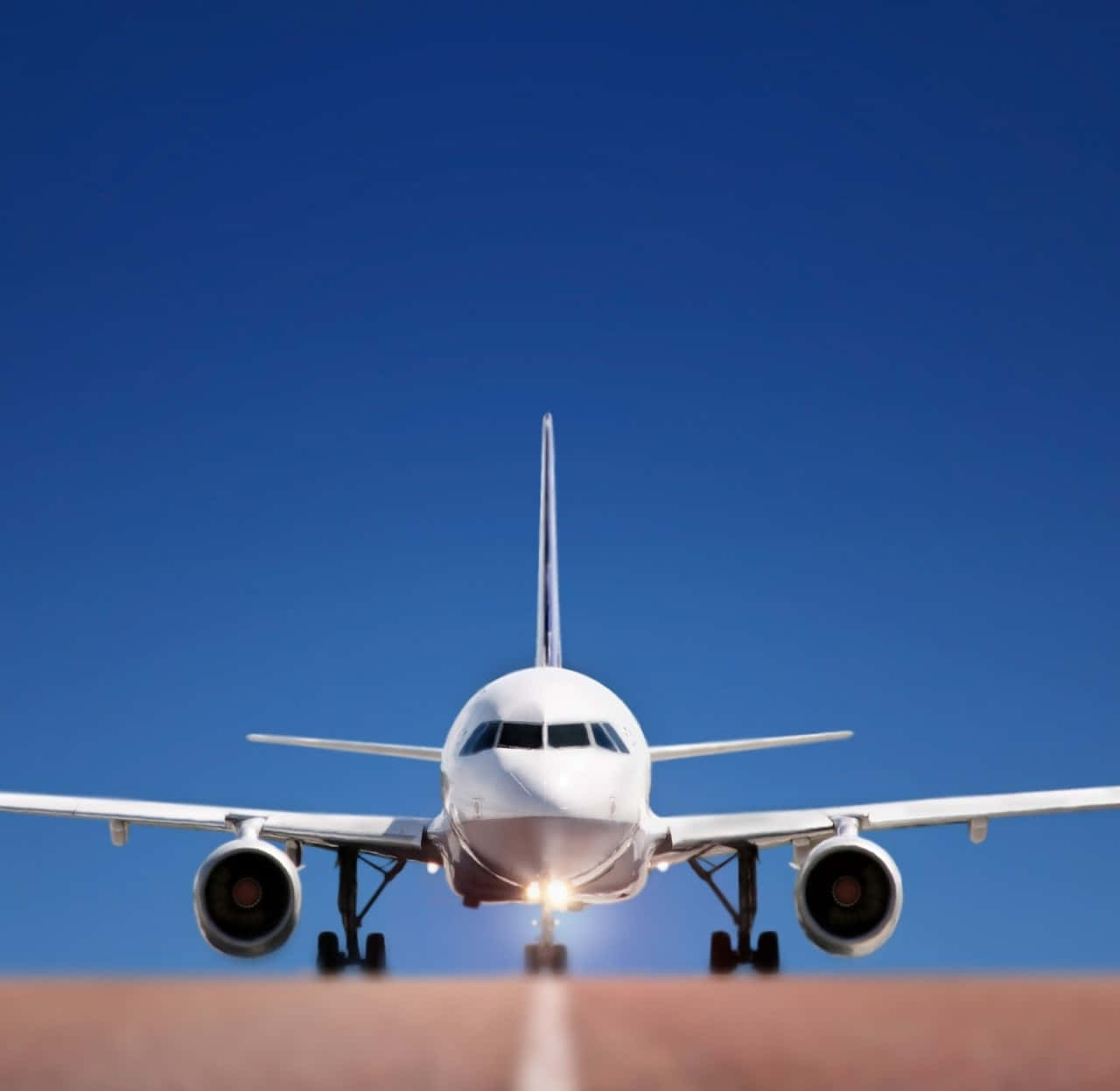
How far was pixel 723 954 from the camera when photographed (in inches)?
817

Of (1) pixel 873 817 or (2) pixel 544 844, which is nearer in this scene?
(2) pixel 544 844

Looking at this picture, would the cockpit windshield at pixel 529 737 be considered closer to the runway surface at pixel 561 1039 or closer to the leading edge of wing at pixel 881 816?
the leading edge of wing at pixel 881 816

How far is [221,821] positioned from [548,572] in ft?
30.9

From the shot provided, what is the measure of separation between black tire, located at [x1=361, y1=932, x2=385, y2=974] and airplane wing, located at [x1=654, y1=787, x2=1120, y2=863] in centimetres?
478

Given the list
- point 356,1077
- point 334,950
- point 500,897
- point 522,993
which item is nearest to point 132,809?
point 334,950

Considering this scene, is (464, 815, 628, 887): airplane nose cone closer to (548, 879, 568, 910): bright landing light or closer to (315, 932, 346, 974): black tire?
(548, 879, 568, 910): bright landing light

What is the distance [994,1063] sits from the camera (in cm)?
213

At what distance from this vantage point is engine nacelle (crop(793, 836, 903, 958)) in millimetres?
16734

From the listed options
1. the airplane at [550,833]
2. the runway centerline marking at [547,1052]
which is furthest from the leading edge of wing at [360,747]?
the runway centerline marking at [547,1052]

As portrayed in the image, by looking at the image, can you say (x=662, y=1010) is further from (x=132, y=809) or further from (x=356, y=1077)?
(x=132, y=809)

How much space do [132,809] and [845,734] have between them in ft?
33.4

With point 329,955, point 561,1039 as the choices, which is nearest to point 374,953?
point 329,955

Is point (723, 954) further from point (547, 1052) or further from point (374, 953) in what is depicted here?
point (547, 1052)

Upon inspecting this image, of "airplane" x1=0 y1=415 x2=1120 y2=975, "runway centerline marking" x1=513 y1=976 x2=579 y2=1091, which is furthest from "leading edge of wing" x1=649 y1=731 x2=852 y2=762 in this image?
"runway centerline marking" x1=513 y1=976 x2=579 y2=1091
